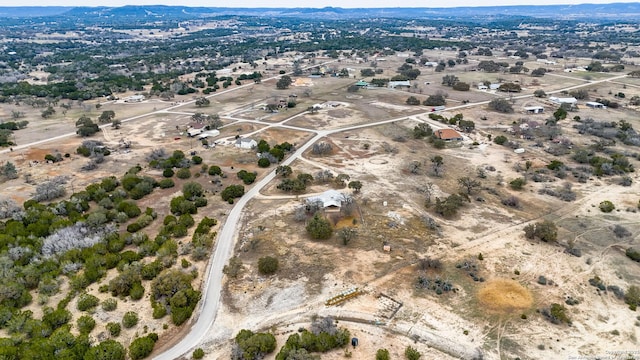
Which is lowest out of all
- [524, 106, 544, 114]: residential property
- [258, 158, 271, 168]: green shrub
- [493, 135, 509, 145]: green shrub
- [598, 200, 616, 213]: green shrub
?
[258, 158, 271, 168]: green shrub

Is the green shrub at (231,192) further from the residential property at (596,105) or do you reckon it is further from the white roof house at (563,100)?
the residential property at (596,105)

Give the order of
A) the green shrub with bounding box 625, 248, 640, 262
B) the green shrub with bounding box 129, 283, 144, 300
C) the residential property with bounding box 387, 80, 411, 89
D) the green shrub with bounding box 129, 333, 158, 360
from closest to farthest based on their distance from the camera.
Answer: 1. the green shrub with bounding box 129, 333, 158, 360
2. the green shrub with bounding box 129, 283, 144, 300
3. the green shrub with bounding box 625, 248, 640, 262
4. the residential property with bounding box 387, 80, 411, 89

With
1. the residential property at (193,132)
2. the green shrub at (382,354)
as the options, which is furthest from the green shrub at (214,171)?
the green shrub at (382,354)

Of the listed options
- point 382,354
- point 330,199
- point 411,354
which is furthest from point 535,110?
point 382,354

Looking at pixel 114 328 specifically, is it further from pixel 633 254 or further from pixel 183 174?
pixel 633 254

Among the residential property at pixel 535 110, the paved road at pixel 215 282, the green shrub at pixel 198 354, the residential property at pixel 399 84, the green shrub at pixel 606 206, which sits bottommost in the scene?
the paved road at pixel 215 282

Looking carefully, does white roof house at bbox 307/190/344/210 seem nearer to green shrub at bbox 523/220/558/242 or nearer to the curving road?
the curving road

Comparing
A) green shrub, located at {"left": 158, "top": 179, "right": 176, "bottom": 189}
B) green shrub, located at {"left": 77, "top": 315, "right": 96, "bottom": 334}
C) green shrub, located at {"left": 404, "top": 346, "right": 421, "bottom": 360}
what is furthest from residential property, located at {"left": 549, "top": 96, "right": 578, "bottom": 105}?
green shrub, located at {"left": 77, "top": 315, "right": 96, "bottom": 334}

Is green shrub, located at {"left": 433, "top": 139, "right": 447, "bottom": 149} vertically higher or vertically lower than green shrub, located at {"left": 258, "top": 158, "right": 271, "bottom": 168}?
higher
